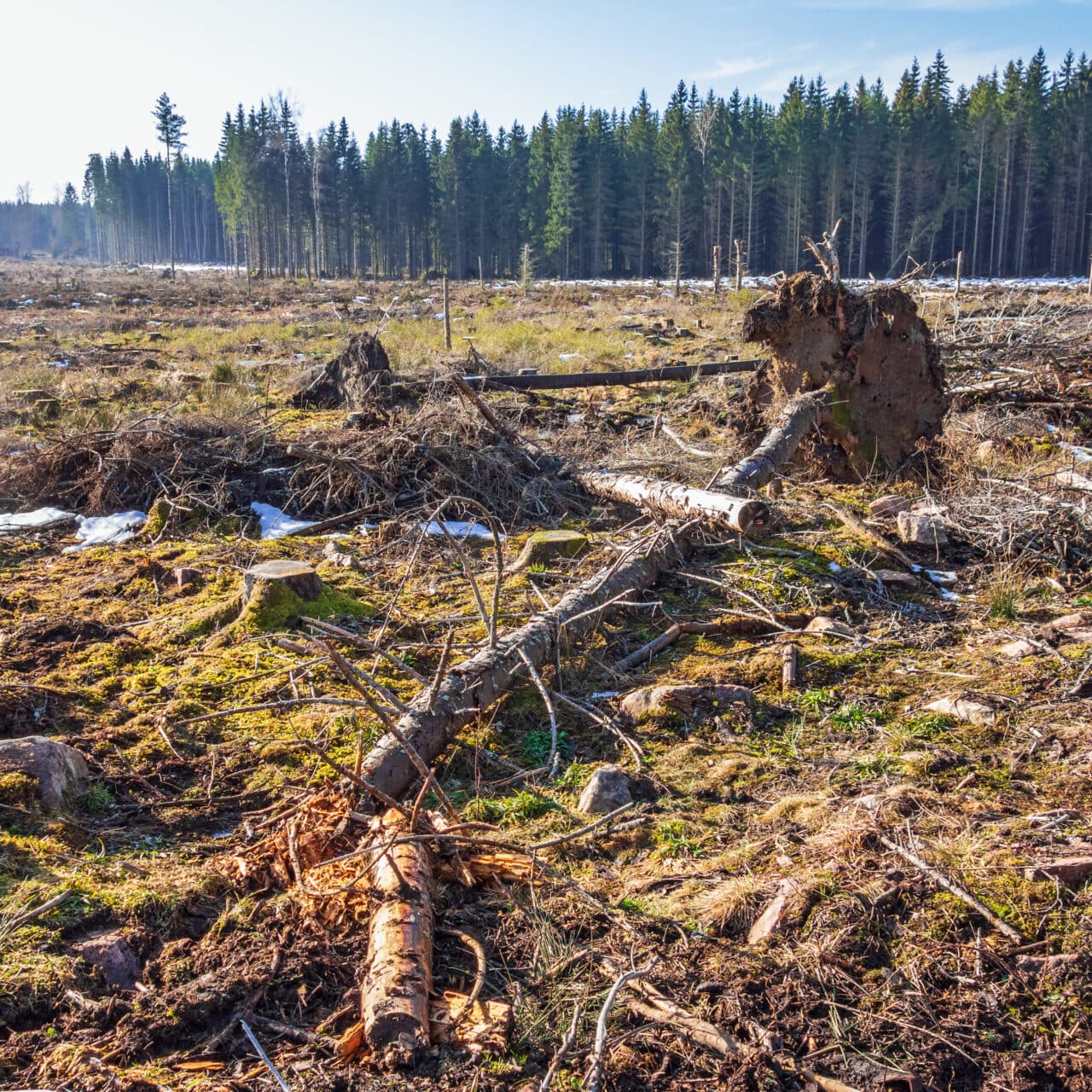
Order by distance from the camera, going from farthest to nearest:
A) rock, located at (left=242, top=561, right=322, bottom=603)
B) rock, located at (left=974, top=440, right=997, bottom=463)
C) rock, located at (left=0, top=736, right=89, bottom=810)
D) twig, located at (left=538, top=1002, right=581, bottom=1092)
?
rock, located at (left=974, top=440, right=997, bottom=463), rock, located at (left=242, top=561, right=322, bottom=603), rock, located at (left=0, top=736, right=89, bottom=810), twig, located at (left=538, top=1002, right=581, bottom=1092)

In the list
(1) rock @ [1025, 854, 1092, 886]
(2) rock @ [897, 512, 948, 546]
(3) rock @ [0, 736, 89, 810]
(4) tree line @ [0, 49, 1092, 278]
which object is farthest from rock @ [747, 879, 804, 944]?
(4) tree line @ [0, 49, 1092, 278]

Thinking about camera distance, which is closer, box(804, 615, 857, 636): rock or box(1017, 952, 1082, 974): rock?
box(1017, 952, 1082, 974): rock

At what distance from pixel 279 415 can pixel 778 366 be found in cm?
644

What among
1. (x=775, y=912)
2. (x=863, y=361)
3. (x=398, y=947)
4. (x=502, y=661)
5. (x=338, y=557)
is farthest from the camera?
(x=863, y=361)

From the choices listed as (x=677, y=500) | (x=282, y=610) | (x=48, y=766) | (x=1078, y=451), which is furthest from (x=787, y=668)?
(x=1078, y=451)

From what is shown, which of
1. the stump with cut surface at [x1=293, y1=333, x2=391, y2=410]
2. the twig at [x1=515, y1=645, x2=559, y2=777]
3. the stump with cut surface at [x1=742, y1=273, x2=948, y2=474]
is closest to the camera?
the twig at [x1=515, y1=645, x2=559, y2=777]

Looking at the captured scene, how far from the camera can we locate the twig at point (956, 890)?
8.92ft

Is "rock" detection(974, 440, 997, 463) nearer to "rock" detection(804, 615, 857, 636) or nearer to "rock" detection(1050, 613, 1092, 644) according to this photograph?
"rock" detection(1050, 613, 1092, 644)

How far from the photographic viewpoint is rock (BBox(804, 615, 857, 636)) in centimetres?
549

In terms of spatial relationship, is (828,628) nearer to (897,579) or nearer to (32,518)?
(897,579)

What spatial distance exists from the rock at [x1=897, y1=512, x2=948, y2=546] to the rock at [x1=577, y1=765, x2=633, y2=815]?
13.6ft

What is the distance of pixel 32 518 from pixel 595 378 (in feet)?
24.8

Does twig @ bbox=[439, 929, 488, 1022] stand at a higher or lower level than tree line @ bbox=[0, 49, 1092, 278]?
lower

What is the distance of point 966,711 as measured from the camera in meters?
4.30
